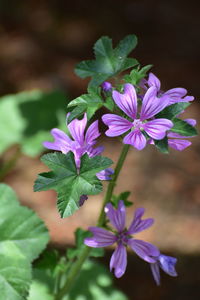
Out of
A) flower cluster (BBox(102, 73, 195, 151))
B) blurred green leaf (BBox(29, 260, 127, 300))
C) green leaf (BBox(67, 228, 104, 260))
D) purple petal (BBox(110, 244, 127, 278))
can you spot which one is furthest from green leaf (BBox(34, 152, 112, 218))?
blurred green leaf (BBox(29, 260, 127, 300))

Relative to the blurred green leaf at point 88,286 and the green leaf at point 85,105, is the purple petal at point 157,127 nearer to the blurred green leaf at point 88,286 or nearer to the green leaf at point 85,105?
the green leaf at point 85,105

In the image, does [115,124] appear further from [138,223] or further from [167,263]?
[167,263]

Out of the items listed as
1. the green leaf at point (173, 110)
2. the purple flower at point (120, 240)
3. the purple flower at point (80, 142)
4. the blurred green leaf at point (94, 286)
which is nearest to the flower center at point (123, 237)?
the purple flower at point (120, 240)

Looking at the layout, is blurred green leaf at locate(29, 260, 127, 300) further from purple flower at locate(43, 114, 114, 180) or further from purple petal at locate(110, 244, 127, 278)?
purple flower at locate(43, 114, 114, 180)

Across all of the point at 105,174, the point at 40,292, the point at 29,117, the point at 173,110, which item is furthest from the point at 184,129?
the point at 29,117

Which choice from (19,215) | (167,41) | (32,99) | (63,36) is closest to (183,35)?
(167,41)

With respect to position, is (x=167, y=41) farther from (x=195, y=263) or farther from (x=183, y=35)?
(x=195, y=263)
